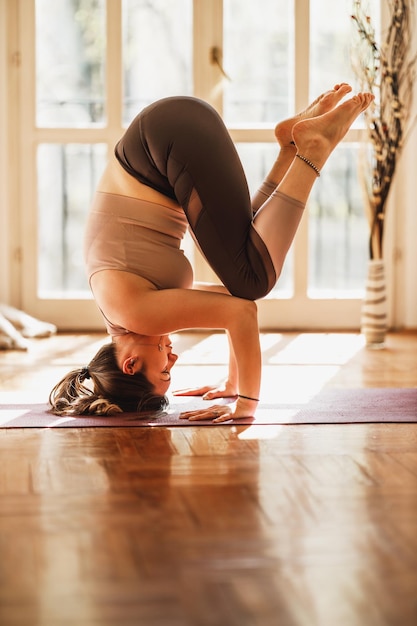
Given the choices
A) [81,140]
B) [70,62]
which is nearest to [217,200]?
[81,140]

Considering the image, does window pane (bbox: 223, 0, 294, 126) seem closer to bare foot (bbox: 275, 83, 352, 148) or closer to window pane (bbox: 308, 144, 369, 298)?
window pane (bbox: 308, 144, 369, 298)

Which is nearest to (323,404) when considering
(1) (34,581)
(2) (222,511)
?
(2) (222,511)

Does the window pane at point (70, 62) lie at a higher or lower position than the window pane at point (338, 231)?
higher

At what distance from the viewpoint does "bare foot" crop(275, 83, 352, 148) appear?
9.17 ft

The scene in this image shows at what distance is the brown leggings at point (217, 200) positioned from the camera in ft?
8.64

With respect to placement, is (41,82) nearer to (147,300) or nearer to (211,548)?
(147,300)

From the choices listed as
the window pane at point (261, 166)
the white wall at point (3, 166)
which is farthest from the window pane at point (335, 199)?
the white wall at point (3, 166)

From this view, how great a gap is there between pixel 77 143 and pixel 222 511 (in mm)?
3641

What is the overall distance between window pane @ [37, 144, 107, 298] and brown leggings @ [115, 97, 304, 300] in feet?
8.13

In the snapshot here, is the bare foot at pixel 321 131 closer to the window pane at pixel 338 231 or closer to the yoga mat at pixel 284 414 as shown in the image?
the yoga mat at pixel 284 414

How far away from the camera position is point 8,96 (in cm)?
510

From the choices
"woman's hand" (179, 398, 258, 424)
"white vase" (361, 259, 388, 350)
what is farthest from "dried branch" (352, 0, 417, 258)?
"woman's hand" (179, 398, 258, 424)

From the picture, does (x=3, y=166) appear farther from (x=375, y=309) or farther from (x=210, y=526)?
(x=210, y=526)

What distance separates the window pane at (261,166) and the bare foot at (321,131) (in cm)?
240
